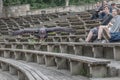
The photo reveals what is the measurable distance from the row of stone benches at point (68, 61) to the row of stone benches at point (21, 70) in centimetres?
68

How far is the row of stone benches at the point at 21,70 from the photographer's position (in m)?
9.89

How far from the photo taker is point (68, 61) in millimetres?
11586

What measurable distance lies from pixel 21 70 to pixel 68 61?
54.7 inches

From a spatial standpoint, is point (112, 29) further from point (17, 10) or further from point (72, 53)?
point (17, 10)

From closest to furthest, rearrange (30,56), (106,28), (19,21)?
(106,28), (30,56), (19,21)

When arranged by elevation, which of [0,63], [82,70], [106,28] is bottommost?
[0,63]

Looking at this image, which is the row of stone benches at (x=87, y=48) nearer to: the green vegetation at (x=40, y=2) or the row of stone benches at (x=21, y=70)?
the row of stone benches at (x=21, y=70)

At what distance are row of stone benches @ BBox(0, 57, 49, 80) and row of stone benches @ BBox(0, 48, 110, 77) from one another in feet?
2.22

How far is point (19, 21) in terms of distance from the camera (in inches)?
1131

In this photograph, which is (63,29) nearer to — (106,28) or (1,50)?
(1,50)

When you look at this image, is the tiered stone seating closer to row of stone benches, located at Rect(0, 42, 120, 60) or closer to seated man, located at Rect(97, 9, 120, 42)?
row of stone benches, located at Rect(0, 42, 120, 60)

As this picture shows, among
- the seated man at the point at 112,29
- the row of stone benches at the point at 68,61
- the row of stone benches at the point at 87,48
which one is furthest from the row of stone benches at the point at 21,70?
the seated man at the point at 112,29

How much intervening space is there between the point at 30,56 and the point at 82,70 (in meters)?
5.57

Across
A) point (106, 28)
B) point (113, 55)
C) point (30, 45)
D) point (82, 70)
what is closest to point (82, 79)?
point (82, 70)
